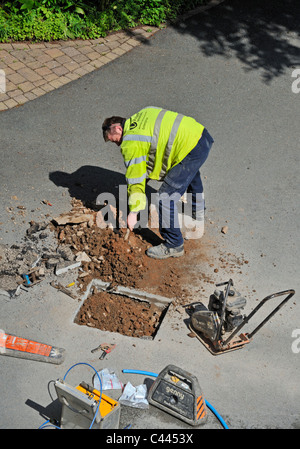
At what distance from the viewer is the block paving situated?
26.2ft

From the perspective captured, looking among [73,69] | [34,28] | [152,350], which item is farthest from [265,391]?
[34,28]

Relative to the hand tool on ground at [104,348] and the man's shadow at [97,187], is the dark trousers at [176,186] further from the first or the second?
the hand tool on ground at [104,348]

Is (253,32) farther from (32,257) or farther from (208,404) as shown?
(208,404)

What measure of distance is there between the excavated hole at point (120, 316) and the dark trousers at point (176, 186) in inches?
34.4

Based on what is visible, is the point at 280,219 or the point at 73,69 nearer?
the point at 280,219

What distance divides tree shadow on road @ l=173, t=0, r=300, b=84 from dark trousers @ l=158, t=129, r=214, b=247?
4.14 meters

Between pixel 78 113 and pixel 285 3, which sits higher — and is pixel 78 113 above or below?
below

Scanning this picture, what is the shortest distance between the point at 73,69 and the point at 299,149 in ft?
13.3

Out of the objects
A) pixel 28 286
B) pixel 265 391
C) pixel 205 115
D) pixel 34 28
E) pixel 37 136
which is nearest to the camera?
pixel 265 391

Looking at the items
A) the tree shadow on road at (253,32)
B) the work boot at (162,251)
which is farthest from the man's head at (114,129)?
the tree shadow on road at (253,32)

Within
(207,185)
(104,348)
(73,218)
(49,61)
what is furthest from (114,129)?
(49,61)

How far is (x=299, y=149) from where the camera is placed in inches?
301

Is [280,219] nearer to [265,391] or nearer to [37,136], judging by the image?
[265,391]

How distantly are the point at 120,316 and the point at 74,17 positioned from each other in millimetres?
6353
